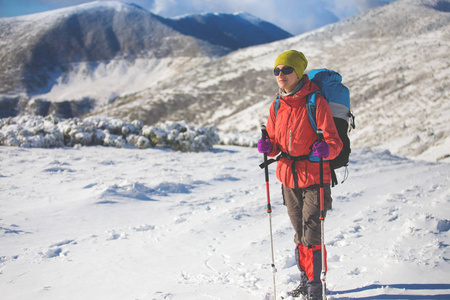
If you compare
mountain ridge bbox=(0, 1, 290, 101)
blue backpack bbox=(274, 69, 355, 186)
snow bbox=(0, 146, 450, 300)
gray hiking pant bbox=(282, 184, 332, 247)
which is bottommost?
snow bbox=(0, 146, 450, 300)

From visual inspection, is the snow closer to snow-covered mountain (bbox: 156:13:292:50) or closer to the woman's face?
the woman's face

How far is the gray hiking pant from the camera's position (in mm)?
2916

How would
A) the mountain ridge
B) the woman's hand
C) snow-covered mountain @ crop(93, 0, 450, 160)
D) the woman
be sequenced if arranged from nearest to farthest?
the woman, the woman's hand, snow-covered mountain @ crop(93, 0, 450, 160), the mountain ridge

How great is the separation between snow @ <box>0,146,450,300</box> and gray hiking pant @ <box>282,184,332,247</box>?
0.63 metres

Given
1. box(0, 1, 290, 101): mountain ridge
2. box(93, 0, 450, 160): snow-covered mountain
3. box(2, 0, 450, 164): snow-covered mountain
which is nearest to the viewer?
box(93, 0, 450, 160): snow-covered mountain

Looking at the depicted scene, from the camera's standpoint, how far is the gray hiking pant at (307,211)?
2.92 metres

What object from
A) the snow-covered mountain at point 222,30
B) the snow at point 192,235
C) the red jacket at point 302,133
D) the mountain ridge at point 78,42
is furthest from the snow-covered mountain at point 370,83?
the snow-covered mountain at point 222,30

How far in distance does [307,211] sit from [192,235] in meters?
2.42

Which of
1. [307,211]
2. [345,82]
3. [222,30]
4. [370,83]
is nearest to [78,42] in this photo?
Result: [222,30]

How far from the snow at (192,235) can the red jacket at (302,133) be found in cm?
124

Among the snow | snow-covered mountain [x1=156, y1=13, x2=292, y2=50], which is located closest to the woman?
the snow

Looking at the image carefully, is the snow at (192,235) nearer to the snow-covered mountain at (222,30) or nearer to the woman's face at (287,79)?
the woman's face at (287,79)

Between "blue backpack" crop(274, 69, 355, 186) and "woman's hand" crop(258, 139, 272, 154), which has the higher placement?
"blue backpack" crop(274, 69, 355, 186)

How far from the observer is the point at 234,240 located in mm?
4625
